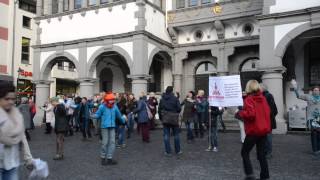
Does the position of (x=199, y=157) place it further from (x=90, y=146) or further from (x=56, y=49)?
(x=56, y=49)

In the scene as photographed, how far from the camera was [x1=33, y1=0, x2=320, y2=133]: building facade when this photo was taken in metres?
16.1

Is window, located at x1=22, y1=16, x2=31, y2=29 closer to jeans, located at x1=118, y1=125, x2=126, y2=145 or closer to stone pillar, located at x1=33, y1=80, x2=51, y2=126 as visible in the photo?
stone pillar, located at x1=33, y1=80, x2=51, y2=126

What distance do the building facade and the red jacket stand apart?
9.98 metres

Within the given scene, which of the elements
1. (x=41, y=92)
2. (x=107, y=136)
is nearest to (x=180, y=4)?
(x=41, y=92)

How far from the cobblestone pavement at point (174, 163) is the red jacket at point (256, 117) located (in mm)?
1261

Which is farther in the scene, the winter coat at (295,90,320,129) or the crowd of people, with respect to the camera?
the winter coat at (295,90,320,129)

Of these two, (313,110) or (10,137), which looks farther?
(313,110)

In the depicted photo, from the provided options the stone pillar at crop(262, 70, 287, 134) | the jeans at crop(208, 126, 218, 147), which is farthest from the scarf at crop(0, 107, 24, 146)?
the stone pillar at crop(262, 70, 287, 134)

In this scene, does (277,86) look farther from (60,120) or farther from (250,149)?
(250,149)

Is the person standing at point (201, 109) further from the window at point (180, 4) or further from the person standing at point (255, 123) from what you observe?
the window at point (180, 4)

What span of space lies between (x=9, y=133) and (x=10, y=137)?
0.04 m

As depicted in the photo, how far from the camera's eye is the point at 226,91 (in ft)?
31.4

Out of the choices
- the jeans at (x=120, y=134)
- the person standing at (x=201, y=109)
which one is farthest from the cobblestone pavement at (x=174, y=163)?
the person standing at (x=201, y=109)

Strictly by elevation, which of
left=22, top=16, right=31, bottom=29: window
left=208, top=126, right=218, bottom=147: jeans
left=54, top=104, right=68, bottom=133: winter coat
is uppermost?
left=22, top=16, right=31, bottom=29: window
